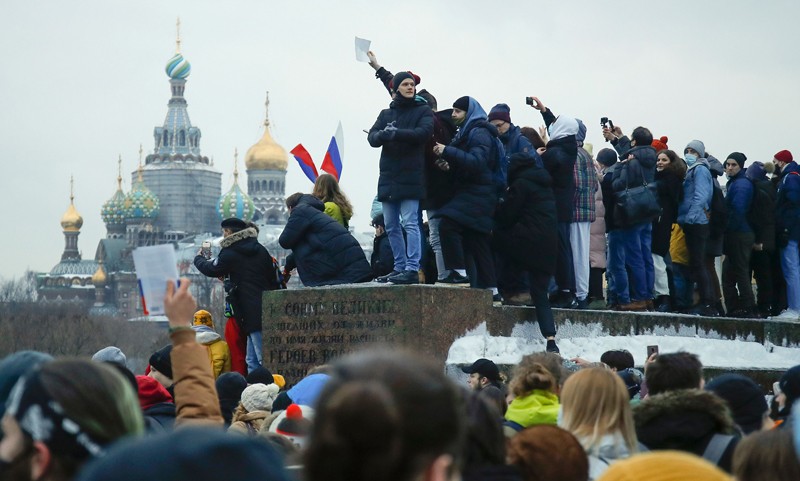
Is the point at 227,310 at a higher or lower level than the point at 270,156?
lower

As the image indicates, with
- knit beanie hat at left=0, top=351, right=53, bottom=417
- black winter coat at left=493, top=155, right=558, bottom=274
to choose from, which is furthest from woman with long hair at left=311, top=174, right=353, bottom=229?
knit beanie hat at left=0, top=351, right=53, bottom=417

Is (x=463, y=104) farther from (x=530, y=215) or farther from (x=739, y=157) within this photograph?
(x=739, y=157)

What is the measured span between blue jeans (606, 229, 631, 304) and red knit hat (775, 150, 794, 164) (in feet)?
6.88

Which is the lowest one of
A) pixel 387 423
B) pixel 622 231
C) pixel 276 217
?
pixel 387 423

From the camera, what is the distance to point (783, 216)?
13812 mm

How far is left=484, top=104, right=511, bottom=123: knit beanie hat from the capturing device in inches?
486

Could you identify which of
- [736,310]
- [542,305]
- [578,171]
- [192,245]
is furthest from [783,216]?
[192,245]

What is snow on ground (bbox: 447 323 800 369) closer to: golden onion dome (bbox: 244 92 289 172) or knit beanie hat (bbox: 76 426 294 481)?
knit beanie hat (bbox: 76 426 294 481)

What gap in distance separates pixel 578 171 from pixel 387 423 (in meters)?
10.5

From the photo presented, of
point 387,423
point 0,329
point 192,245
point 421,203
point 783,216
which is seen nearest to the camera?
point 387,423

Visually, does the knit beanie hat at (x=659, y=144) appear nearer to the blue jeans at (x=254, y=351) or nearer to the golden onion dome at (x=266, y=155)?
the blue jeans at (x=254, y=351)

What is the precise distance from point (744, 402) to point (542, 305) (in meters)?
A: 5.96

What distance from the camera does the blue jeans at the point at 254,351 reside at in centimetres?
1222

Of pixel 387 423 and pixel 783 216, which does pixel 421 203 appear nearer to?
pixel 783 216
